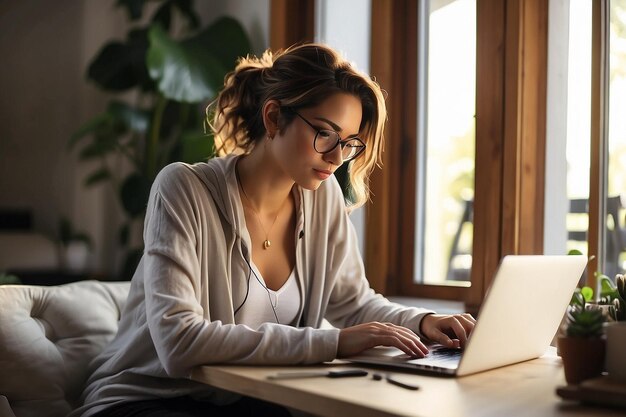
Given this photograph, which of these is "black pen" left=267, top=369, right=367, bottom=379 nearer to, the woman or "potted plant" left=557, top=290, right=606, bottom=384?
the woman

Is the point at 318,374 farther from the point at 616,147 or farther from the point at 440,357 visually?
the point at 616,147

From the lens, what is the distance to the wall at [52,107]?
462 centimetres

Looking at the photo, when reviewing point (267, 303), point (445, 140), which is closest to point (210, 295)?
point (267, 303)

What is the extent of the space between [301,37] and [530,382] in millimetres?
2195

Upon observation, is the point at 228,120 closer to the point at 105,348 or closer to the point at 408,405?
the point at 105,348

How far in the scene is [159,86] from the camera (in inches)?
126

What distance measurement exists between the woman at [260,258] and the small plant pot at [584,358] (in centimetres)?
32

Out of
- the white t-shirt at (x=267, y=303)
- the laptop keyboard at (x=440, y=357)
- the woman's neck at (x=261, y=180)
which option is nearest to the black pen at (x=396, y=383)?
the laptop keyboard at (x=440, y=357)

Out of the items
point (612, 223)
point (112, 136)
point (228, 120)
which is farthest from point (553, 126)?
point (112, 136)

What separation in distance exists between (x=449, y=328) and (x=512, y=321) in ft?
0.96

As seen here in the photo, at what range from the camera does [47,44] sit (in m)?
4.69

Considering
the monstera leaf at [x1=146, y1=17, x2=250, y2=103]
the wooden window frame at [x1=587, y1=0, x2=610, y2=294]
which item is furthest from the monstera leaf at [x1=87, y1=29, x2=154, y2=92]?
the wooden window frame at [x1=587, y1=0, x2=610, y2=294]

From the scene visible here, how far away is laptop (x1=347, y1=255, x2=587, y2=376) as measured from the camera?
126 cm

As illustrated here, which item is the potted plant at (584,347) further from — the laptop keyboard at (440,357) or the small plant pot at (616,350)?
the laptop keyboard at (440,357)
